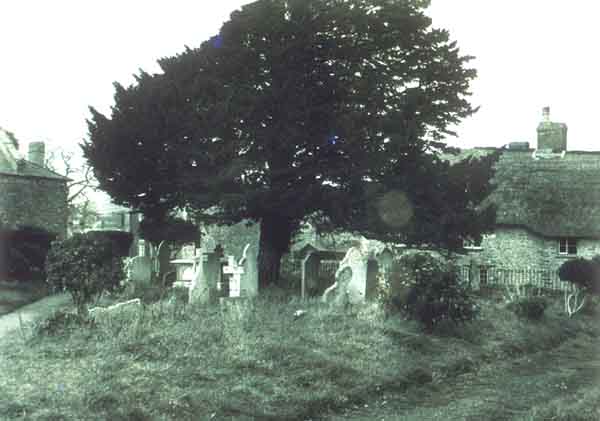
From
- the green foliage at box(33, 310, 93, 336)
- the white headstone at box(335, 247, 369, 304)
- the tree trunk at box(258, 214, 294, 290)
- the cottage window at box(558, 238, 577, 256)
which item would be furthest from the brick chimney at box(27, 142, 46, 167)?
the cottage window at box(558, 238, 577, 256)

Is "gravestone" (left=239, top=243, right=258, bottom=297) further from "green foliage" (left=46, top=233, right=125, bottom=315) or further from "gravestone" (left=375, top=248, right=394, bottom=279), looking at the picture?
"gravestone" (left=375, top=248, right=394, bottom=279)

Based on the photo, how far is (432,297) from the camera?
554 inches

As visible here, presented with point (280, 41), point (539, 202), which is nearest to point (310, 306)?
point (280, 41)

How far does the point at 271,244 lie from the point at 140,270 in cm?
408

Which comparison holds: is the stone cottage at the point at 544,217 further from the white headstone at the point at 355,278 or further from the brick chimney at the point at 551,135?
the white headstone at the point at 355,278

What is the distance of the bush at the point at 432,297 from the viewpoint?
46.2 feet

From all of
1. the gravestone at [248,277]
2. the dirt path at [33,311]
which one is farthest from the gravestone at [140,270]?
the gravestone at [248,277]

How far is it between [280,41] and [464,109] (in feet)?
19.1

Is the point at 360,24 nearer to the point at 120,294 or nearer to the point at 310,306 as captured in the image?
the point at 310,306

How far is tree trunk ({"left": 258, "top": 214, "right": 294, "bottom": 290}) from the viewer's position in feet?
65.7

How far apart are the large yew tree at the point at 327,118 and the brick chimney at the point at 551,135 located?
1990 cm

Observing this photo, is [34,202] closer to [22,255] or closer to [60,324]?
[22,255]

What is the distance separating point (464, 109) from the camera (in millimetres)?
19141

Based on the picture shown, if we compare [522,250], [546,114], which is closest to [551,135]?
[546,114]
